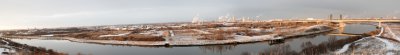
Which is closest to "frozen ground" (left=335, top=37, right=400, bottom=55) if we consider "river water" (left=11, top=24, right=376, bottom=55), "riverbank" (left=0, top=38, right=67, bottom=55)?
"river water" (left=11, top=24, right=376, bottom=55)

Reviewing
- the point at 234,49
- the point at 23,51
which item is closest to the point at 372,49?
the point at 234,49

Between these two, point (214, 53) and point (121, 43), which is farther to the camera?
point (121, 43)

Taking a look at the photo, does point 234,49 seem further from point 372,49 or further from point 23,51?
point 23,51

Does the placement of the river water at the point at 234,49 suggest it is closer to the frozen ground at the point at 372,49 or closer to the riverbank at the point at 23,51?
the frozen ground at the point at 372,49

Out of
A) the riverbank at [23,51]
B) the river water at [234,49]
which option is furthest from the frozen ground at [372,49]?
the riverbank at [23,51]

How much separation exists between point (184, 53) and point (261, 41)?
17.6 metres

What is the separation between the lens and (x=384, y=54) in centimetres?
3089

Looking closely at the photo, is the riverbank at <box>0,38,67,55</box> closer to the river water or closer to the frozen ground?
the river water

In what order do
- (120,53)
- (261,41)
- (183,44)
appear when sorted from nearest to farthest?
(120,53) → (183,44) → (261,41)

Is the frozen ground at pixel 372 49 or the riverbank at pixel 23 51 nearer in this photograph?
the frozen ground at pixel 372 49

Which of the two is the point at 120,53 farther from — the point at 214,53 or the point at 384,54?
the point at 384,54

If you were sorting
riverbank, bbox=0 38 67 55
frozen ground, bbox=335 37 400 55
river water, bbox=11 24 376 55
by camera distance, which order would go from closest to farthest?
frozen ground, bbox=335 37 400 55, riverbank, bbox=0 38 67 55, river water, bbox=11 24 376 55

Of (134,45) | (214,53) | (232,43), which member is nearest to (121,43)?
Result: (134,45)

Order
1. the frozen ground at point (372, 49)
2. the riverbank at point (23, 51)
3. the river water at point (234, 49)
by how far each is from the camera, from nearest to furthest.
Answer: the frozen ground at point (372, 49) < the riverbank at point (23, 51) < the river water at point (234, 49)
